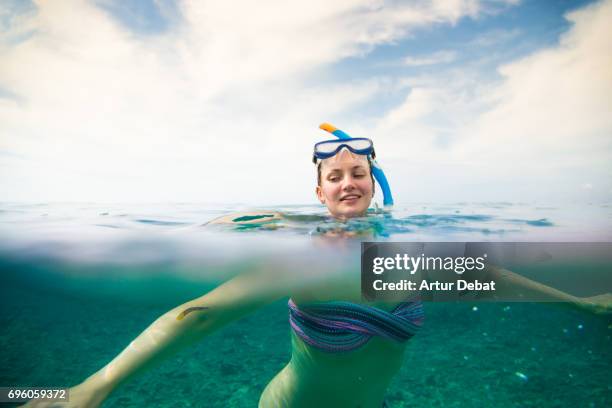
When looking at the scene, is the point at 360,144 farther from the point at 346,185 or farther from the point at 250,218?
the point at 250,218

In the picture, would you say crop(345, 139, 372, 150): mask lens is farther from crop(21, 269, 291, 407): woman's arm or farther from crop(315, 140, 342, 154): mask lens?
crop(21, 269, 291, 407): woman's arm

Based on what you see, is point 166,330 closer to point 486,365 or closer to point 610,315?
point 610,315

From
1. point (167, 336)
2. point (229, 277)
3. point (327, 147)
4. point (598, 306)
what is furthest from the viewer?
point (229, 277)

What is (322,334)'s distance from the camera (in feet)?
10.1

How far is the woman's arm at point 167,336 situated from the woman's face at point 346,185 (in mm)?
1422

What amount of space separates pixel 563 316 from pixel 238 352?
28904 mm

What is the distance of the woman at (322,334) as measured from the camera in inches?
99.3

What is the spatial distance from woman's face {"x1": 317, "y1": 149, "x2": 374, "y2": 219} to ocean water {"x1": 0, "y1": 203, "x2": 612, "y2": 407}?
1413 millimetres

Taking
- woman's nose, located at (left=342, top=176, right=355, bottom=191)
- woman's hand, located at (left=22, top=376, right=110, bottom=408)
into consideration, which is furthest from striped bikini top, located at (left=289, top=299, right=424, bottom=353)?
woman's hand, located at (left=22, top=376, right=110, bottom=408)

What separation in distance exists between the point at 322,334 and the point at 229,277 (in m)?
4.70

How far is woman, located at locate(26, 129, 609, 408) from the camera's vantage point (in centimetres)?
252

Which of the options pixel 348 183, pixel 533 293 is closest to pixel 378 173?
pixel 348 183

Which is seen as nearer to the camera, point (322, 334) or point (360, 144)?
point (322, 334)

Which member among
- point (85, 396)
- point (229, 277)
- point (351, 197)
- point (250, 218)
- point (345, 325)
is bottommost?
point (229, 277)
